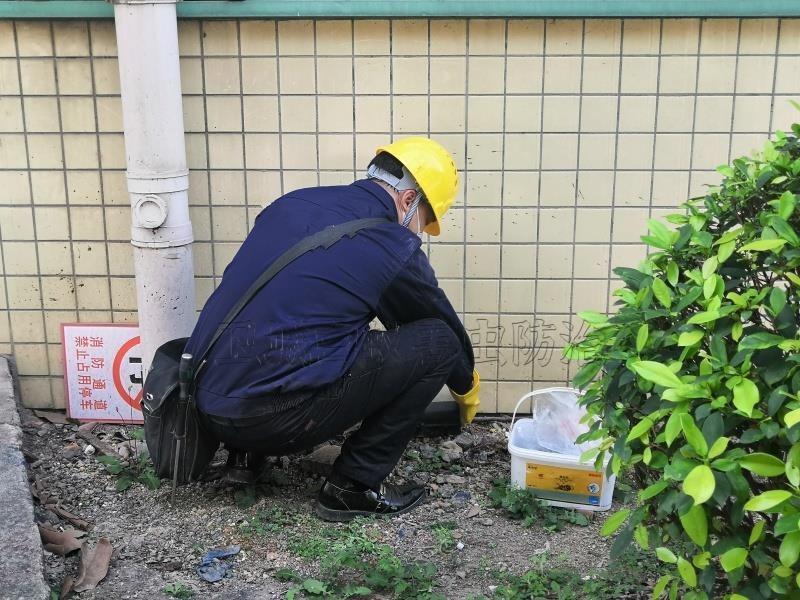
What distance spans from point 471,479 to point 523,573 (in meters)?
0.81

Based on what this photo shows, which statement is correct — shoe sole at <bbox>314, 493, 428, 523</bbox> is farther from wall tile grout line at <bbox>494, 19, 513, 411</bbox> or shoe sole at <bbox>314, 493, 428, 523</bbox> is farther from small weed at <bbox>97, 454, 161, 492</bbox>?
wall tile grout line at <bbox>494, 19, 513, 411</bbox>

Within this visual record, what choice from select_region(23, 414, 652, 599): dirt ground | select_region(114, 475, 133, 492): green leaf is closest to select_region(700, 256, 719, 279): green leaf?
select_region(23, 414, 652, 599): dirt ground

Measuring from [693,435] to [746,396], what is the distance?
13cm

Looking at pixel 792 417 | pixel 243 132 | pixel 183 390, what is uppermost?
pixel 243 132

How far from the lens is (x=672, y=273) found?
232 cm

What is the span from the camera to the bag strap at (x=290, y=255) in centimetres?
352

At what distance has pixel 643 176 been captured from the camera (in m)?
4.49

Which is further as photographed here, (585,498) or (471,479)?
(471,479)

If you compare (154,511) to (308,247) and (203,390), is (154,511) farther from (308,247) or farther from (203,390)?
(308,247)

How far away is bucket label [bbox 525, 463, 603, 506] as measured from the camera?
380 cm

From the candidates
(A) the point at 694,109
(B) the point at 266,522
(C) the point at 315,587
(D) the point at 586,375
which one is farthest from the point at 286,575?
(A) the point at 694,109

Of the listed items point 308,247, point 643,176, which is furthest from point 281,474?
point 643,176

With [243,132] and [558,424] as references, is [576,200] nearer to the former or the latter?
[558,424]

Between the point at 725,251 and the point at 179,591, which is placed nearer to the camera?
the point at 725,251
